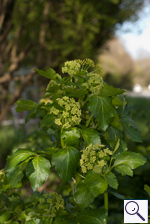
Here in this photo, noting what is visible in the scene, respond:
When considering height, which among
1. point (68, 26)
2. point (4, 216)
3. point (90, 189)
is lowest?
point (4, 216)

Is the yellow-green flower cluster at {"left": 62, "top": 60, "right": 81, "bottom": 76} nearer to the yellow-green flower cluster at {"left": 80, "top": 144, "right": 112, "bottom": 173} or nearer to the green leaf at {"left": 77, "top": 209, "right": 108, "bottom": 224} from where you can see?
the yellow-green flower cluster at {"left": 80, "top": 144, "right": 112, "bottom": 173}

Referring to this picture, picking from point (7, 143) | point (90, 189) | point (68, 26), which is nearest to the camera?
point (90, 189)

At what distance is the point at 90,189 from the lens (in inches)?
33.8

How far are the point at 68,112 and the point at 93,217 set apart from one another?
0.36m

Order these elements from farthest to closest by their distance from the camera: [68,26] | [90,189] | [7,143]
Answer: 1. [68,26]
2. [7,143]
3. [90,189]

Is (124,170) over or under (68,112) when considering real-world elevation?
under

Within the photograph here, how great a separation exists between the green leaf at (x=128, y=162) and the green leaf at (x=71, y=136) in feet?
0.50

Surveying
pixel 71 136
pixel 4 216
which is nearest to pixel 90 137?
pixel 71 136

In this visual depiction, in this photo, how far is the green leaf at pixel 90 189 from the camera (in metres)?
0.85

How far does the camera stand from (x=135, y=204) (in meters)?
1.04

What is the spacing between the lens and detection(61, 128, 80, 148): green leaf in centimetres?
91

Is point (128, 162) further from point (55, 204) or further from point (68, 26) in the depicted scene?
point (68, 26)

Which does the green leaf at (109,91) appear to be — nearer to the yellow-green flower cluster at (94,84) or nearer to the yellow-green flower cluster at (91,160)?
the yellow-green flower cluster at (94,84)

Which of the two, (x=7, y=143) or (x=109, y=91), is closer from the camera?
(x=109, y=91)
